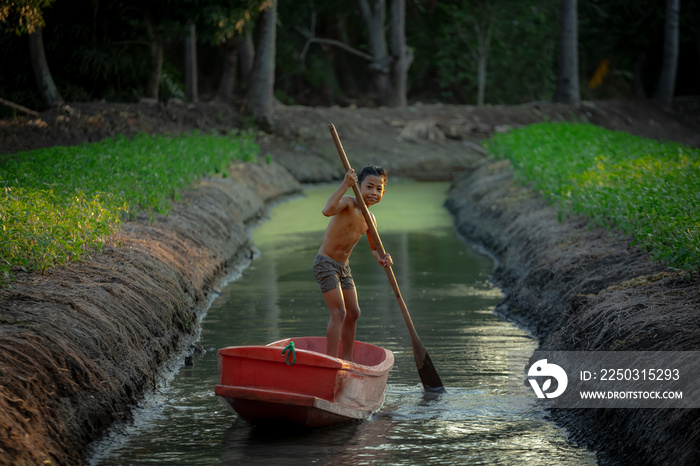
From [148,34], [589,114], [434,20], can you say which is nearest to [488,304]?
[148,34]

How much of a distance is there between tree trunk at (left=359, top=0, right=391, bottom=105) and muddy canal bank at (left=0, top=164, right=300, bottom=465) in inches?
1034

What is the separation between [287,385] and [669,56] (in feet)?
118

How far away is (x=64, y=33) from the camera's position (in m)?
28.1

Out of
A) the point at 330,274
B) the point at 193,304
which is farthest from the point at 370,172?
the point at 193,304

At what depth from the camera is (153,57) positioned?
28000 millimetres

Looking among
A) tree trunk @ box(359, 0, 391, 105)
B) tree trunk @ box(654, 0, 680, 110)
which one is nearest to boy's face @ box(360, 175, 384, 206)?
tree trunk @ box(359, 0, 391, 105)

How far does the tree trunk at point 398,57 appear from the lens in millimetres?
36875

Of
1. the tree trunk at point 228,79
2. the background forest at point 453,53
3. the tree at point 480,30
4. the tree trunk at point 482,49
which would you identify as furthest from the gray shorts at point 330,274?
the tree at point 480,30

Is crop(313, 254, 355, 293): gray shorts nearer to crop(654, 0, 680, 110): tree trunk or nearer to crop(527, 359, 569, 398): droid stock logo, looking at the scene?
crop(527, 359, 569, 398): droid stock logo

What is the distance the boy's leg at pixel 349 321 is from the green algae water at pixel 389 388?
55cm

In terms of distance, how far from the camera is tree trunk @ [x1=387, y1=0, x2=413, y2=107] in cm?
A: 3688

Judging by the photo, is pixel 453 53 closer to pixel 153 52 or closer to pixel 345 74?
pixel 345 74

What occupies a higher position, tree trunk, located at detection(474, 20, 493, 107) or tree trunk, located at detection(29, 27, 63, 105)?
tree trunk, located at detection(474, 20, 493, 107)

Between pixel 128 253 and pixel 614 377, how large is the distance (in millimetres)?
5232
